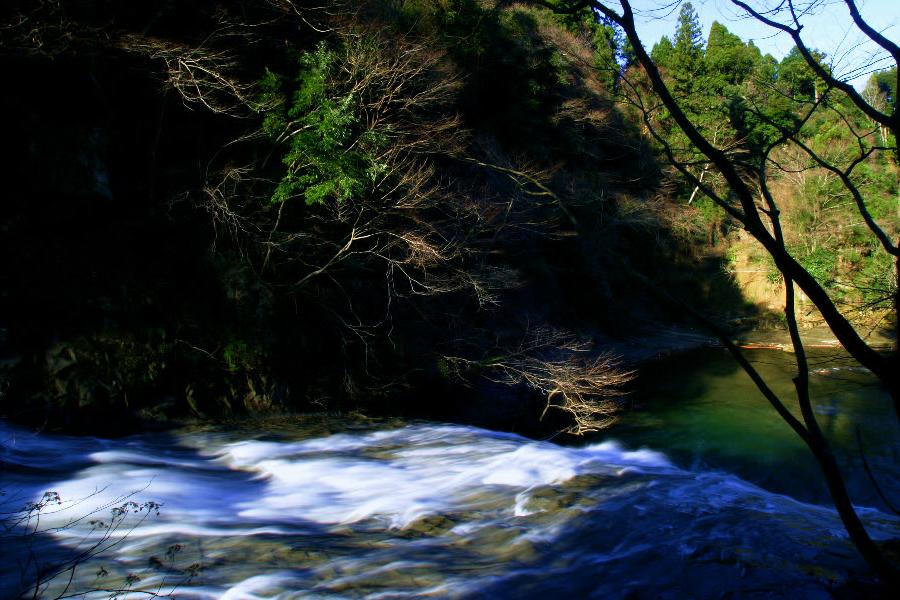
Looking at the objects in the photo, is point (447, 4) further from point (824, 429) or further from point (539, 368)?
point (824, 429)

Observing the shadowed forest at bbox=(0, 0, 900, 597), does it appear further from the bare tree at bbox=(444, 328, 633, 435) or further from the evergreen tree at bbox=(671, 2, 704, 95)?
the evergreen tree at bbox=(671, 2, 704, 95)

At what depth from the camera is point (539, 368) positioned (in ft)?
41.0

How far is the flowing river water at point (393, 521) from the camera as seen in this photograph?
382 centimetres

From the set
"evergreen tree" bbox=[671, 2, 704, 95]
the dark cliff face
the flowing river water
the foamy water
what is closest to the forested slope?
the dark cliff face

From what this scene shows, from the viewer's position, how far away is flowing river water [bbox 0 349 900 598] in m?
3.82

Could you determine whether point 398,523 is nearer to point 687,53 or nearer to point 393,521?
point 393,521

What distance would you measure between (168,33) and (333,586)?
9925 mm

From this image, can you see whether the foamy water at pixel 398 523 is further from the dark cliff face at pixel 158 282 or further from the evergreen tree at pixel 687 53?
the evergreen tree at pixel 687 53

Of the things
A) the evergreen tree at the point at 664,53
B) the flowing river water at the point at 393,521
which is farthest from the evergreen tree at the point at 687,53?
the flowing river water at the point at 393,521

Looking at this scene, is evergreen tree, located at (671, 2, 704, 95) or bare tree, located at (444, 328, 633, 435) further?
evergreen tree, located at (671, 2, 704, 95)

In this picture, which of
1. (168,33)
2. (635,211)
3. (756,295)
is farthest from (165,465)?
(756,295)

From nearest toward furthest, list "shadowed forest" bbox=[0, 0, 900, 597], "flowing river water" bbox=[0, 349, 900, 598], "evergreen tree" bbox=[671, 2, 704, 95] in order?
"flowing river water" bbox=[0, 349, 900, 598] < "shadowed forest" bbox=[0, 0, 900, 597] < "evergreen tree" bbox=[671, 2, 704, 95]

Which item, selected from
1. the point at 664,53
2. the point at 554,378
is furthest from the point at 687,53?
the point at 554,378

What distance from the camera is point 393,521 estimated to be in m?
5.18
